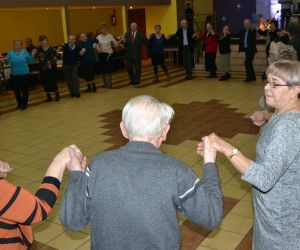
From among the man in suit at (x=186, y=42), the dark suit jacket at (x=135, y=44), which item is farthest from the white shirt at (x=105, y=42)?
the man in suit at (x=186, y=42)

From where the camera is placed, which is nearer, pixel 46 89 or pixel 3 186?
pixel 3 186

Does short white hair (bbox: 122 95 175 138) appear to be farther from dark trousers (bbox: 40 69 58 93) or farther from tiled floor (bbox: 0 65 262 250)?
dark trousers (bbox: 40 69 58 93)

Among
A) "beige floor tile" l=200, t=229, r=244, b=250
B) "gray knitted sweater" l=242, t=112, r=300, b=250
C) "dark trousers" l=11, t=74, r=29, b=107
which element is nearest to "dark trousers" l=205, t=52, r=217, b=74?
"dark trousers" l=11, t=74, r=29, b=107

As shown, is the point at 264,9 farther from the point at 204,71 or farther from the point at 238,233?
the point at 238,233

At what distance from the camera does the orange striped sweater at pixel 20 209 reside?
5.08 ft

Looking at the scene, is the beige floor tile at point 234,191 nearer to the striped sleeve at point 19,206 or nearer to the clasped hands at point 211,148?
the clasped hands at point 211,148

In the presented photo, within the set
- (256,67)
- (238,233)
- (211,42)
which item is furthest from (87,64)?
(238,233)

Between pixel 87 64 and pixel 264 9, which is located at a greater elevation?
pixel 264 9

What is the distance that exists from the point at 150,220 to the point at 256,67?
11.0 meters

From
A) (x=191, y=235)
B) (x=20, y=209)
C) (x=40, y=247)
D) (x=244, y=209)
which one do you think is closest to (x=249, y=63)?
(x=244, y=209)

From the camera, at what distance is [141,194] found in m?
1.47

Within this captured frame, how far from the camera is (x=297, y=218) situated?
1.91m

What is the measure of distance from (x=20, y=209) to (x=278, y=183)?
47.8 inches

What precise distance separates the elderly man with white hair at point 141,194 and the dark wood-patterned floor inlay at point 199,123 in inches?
169
